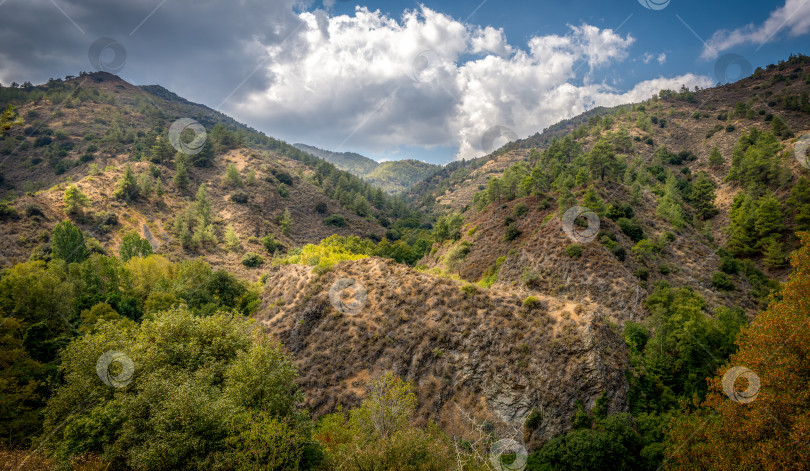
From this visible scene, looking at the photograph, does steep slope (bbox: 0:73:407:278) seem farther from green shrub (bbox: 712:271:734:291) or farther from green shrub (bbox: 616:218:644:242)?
green shrub (bbox: 712:271:734:291)

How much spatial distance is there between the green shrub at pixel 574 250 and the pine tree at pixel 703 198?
49525 mm

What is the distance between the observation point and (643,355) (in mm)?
30031

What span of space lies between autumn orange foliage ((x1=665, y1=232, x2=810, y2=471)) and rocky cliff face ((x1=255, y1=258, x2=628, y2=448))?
842 cm

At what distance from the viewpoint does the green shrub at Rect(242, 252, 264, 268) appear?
7356 centimetres

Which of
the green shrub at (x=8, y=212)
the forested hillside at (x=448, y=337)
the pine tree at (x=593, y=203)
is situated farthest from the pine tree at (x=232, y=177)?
the pine tree at (x=593, y=203)

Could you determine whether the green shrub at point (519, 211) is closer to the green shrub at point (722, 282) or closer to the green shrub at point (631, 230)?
the green shrub at point (631, 230)

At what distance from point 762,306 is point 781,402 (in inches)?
1352

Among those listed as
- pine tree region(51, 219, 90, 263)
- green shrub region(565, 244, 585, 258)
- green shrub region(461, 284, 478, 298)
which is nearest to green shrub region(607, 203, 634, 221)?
green shrub region(565, 244, 585, 258)

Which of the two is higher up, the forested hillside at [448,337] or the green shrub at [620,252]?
the green shrub at [620,252]

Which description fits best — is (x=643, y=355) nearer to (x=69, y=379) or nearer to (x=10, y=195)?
(x=69, y=379)

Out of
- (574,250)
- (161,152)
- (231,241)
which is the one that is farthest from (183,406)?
(161,152)

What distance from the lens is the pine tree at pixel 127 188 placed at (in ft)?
265

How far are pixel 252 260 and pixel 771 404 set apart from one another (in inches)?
3121

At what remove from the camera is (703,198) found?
6956 centimetres
